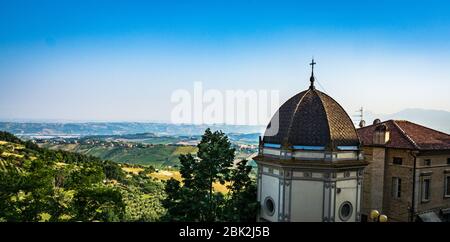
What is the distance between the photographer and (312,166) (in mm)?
18219

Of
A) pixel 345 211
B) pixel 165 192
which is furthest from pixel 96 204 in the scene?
pixel 345 211

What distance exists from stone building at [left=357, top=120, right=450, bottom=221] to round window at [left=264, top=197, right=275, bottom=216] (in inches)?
295

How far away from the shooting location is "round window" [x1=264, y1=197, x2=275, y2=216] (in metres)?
19.6

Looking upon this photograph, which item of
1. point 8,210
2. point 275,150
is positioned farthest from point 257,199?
point 8,210

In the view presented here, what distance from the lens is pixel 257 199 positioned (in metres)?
20.7

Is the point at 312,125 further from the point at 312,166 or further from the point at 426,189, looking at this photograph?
the point at 426,189

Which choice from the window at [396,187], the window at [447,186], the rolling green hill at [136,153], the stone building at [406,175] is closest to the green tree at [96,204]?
the stone building at [406,175]

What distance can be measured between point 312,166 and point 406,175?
8.52 metres

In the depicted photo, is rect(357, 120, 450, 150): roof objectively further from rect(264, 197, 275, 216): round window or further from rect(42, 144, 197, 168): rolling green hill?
rect(42, 144, 197, 168): rolling green hill

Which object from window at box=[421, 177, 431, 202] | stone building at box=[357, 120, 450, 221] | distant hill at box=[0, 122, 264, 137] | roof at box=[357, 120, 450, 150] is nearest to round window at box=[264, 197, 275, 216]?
distant hill at box=[0, 122, 264, 137]
